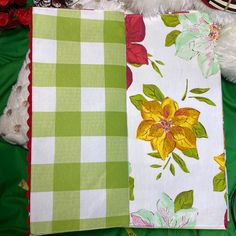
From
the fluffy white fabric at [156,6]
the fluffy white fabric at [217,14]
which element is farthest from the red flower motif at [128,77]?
the fluffy white fabric at [217,14]

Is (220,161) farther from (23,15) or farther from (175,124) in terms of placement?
(23,15)

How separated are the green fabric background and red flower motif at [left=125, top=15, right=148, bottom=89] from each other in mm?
298

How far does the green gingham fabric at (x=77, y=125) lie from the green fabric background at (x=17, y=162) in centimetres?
12

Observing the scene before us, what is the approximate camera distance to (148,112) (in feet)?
2.69

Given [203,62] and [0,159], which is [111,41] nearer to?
[203,62]

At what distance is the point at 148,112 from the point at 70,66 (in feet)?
0.76

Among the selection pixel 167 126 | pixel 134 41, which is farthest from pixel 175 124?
pixel 134 41

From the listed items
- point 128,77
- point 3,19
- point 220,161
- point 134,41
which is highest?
point 3,19

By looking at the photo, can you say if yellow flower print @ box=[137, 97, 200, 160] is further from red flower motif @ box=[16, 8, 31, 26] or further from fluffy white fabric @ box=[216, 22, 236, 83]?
red flower motif @ box=[16, 8, 31, 26]

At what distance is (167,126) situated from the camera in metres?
0.82

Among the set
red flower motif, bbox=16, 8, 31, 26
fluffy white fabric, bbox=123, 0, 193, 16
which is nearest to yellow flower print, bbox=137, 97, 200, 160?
fluffy white fabric, bbox=123, 0, 193, 16

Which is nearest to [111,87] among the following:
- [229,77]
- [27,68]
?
[27,68]

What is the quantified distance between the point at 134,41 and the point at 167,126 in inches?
9.6

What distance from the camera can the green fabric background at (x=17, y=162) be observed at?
2.78ft
